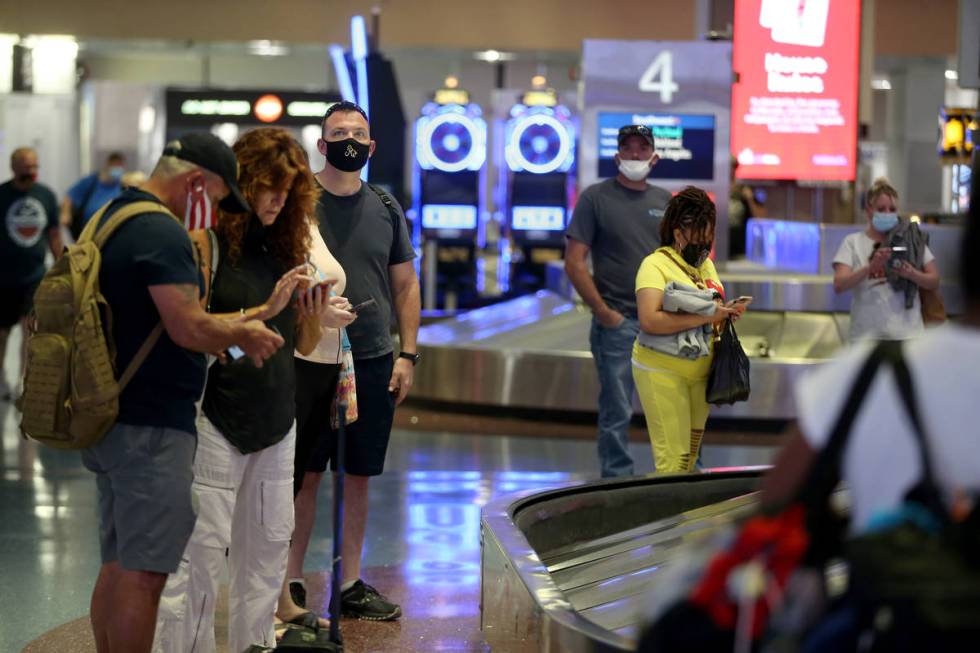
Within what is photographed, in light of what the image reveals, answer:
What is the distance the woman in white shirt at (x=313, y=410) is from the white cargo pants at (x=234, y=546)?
243 mm

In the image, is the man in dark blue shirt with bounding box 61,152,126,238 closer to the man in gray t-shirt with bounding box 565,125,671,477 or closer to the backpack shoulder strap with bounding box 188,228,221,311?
the man in gray t-shirt with bounding box 565,125,671,477

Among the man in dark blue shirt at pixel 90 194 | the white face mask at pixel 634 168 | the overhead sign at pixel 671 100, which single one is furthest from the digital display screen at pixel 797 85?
the white face mask at pixel 634 168

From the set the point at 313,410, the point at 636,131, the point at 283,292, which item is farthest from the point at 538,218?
the point at 283,292

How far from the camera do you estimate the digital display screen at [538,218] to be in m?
18.5

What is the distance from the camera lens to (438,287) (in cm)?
1850

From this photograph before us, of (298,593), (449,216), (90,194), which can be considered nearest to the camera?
(298,593)

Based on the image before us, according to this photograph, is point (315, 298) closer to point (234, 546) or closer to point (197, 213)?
point (197, 213)

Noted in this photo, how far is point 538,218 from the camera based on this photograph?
18484mm

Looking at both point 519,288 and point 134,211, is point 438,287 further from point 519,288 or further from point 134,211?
point 134,211

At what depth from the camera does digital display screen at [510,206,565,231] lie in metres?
18.5

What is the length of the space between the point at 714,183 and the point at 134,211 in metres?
7.11

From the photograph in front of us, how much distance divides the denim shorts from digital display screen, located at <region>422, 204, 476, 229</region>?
1469 cm

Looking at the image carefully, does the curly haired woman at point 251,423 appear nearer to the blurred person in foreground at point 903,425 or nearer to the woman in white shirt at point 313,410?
the woman in white shirt at point 313,410

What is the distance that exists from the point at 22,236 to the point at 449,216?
8701 mm
